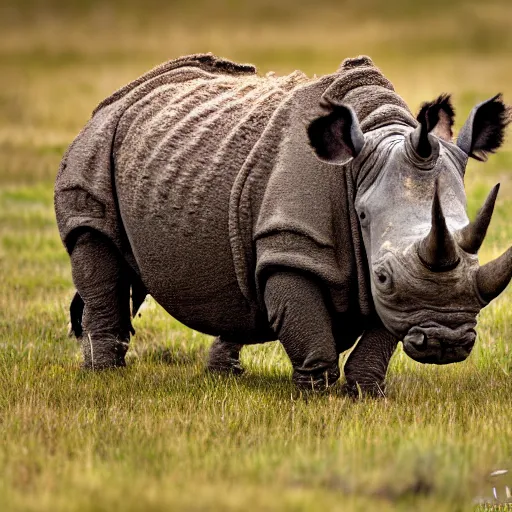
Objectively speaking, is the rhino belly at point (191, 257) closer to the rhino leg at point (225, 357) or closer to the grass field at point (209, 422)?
the grass field at point (209, 422)

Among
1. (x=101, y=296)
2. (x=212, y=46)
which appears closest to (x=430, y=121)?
(x=101, y=296)

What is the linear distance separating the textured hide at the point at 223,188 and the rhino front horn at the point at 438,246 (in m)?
0.82

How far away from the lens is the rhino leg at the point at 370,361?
22.5 feet

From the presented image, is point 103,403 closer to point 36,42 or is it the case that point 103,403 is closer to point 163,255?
point 163,255

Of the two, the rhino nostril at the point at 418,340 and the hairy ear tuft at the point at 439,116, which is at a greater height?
the hairy ear tuft at the point at 439,116

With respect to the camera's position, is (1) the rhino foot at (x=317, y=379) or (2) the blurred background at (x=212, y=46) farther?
(2) the blurred background at (x=212, y=46)

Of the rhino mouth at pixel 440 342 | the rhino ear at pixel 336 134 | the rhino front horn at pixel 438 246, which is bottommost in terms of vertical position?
the rhino mouth at pixel 440 342

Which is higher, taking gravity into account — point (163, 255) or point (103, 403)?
point (163, 255)

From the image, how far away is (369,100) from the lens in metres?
6.84

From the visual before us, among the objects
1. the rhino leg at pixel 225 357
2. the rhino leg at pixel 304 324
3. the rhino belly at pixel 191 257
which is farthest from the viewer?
the rhino leg at pixel 225 357

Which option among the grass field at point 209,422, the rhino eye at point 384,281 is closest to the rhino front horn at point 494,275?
the rhino eye at point 384,281

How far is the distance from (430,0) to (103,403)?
53380 mm

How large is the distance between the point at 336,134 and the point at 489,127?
36.6 inches

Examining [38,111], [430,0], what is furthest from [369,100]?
[430,0]
